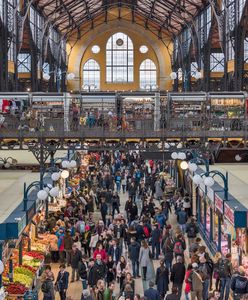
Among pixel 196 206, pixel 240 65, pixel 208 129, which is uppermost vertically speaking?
pixel 240 65

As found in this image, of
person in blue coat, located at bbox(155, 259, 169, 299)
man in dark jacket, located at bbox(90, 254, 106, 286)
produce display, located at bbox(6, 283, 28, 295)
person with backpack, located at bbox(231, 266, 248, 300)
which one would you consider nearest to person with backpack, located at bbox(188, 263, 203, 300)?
person in blue coat, located at bbox(155, 259, 169, 299)

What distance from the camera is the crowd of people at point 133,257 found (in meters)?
11.9

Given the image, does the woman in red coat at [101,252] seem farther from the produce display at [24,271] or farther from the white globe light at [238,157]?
the white globe light at [238,157]

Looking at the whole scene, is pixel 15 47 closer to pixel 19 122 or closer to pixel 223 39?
pixel 223 39

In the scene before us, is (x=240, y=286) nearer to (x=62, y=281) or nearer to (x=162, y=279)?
(x=162, y=279)

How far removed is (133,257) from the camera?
15016 mm

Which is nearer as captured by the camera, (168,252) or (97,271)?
(97,271)

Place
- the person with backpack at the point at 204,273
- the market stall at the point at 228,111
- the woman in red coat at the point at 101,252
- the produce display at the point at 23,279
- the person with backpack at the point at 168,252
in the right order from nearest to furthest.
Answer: the person with backpack at the point at 204,273, the produce display at the point at 23,279, the woman in red coat at the point at 101,252, the person with backpack at the point at 168,252, the market stall at the point at 228,111

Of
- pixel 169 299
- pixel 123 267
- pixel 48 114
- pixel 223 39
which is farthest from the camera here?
pixel 223 39

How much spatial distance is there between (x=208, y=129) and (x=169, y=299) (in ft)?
46.6

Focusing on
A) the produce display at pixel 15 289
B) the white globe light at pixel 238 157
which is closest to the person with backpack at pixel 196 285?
the produce display at pixel 15 289

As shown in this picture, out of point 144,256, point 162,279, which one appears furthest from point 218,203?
point 162,279

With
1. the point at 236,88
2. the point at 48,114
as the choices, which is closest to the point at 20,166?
the point at 48,114

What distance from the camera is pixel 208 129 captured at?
2422 cm
